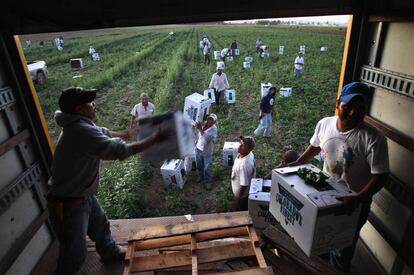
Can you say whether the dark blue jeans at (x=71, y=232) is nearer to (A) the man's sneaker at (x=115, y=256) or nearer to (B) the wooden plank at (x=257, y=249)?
(A) the man's sneaker at (x=115, y=256)

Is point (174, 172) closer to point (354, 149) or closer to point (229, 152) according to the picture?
point (229, 152)

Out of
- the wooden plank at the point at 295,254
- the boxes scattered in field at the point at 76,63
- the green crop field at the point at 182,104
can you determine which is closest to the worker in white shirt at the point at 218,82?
the green crop field at the point at 182,104

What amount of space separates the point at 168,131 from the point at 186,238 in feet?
4.12

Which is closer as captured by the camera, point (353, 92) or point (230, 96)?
point (353, 92)

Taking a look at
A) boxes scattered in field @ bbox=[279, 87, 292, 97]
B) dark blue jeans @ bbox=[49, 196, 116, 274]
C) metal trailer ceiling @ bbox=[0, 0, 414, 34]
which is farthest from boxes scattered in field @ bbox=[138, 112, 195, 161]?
boxes scattered in field @ bbox=[279, 87, 292, 97]

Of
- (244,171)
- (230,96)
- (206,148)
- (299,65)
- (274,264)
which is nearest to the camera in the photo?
(274,264)

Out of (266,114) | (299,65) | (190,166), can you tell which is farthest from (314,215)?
(299,65)

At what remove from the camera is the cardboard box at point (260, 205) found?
12.5 ft

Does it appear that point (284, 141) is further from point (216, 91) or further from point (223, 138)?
point (216, 91)

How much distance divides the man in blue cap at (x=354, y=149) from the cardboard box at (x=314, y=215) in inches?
4.9

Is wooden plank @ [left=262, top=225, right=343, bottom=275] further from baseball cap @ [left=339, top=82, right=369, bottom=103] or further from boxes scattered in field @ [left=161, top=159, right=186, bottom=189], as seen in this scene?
boxes scattered in field @ [left=161, top=159, right=186, bottom=189]

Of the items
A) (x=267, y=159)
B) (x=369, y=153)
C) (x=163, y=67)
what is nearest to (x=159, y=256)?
(x=369, y=153)

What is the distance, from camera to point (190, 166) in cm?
650

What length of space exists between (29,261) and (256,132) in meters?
6.49
